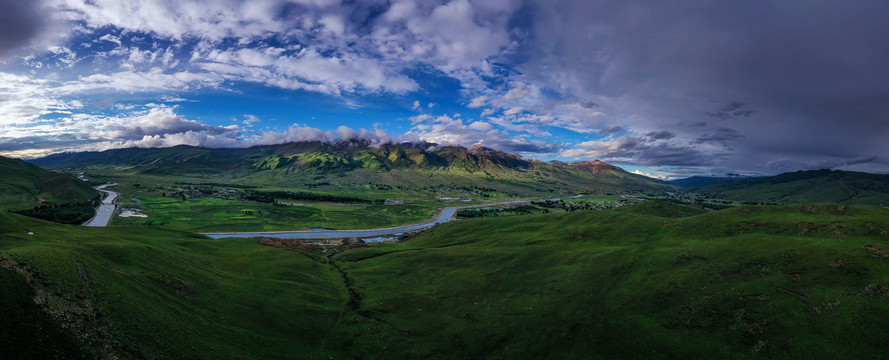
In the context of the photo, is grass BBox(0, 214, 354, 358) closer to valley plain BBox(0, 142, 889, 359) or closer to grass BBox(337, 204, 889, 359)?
valley plain BBox(0, 142, 889, 359)

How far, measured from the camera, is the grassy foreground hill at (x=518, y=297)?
4219 cm

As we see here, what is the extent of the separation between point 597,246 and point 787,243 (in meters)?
40.1

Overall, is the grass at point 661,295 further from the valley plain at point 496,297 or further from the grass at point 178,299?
the grass at point 178,299

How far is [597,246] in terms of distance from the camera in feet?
323

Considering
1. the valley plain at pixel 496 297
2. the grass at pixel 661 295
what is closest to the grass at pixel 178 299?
the valley plain at pixel 496 297

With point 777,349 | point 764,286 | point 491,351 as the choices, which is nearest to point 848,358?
point 777,349

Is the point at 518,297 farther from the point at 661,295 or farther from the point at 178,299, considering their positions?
the point at 178,299

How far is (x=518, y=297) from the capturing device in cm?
7200

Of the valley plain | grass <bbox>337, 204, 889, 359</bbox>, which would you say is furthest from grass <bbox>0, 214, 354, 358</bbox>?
grass <bbox>337, 204, 889, 359</bbox>

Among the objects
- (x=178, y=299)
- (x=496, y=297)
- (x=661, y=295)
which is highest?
(x=661, y=295)

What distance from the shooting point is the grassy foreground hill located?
42.2 meters

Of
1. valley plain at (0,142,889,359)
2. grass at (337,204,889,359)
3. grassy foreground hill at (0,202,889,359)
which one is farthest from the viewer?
grass at (337,204,889,359)

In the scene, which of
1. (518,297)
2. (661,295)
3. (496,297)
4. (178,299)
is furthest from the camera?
(496,297)

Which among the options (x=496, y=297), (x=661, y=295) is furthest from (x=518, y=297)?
(x=661, y=295)
